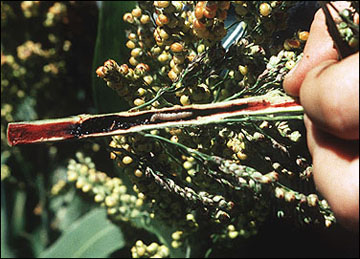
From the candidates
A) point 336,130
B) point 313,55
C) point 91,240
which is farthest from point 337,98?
point 91,240

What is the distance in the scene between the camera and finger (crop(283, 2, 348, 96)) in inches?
24.4

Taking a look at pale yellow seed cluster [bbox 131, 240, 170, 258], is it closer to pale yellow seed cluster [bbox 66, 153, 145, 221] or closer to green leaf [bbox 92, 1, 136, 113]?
pale yellow seed cluster [bbox 66, 153, 145, 221]

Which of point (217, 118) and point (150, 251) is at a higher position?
point (217, 118)

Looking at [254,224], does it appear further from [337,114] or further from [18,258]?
[18,258]

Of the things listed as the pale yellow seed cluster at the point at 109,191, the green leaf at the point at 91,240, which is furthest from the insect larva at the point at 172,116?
the green leaf at the point at 91,240

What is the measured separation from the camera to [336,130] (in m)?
0.52

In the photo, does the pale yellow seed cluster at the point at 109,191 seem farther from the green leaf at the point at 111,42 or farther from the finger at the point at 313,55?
the finger at the point at 313,55

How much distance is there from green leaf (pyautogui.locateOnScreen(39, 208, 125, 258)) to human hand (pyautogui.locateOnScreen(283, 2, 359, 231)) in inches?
27.9

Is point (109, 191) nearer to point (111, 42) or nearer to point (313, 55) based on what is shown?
point (111, 42)

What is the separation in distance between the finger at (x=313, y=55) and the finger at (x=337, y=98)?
0.08 m

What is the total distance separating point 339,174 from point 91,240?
831 mm

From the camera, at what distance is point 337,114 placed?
50 centimetres

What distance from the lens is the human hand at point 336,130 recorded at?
1.60ft

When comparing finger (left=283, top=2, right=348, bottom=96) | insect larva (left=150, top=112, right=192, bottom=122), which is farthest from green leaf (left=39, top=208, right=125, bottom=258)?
finger (left=283, top=2, right=348, bottom=96)
